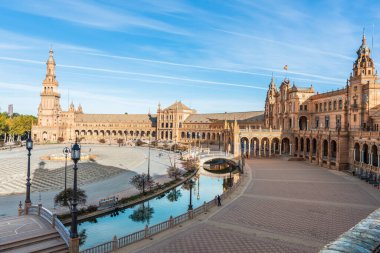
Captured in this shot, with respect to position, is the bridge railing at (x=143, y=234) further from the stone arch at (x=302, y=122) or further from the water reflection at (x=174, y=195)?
the stone arch at (x=302, y=122)

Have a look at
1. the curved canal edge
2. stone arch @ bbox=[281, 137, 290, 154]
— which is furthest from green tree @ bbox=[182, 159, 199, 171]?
stone arch @ bbox=[281, 137, 290, 154]

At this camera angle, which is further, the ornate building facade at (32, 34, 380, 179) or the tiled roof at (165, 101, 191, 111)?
the tiled roof at (165, 101, 191, 111)

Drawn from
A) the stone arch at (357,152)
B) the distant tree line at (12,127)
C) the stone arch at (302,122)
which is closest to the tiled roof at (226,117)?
the stone arch at (302,122)

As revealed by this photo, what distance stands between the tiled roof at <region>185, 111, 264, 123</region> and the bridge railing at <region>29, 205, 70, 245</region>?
91.0 m

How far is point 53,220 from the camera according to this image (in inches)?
766

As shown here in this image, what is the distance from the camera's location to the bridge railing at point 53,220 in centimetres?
1811

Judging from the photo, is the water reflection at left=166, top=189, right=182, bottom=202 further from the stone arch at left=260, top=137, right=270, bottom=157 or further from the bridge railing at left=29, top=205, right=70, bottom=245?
the stone arch at left=260, top=137, right=270, bottom=157

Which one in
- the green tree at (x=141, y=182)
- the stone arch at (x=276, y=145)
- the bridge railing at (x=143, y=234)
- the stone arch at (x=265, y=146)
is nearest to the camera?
the bridge railing at (x=143, y=234)

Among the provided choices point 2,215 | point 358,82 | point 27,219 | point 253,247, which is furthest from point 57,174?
point 358,82

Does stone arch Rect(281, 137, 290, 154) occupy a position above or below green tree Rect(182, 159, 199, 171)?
above

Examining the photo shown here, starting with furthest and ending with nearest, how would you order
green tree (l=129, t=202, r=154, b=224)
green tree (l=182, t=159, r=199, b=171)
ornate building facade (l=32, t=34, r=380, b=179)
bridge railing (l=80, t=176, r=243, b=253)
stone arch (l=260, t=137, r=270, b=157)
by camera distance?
stone arch (l=260, t=137, r=270, b=157) < green tree (l=182, t=159, r=199, b=171) < ornate building facade (l=32, t=34, r=380, b=179) < green tree (l=129, t=202, r=154, b=224) < bridge railing (l=80, t=176, r=243, b=253)

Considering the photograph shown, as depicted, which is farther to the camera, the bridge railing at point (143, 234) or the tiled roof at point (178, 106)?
the tiled roof at point (178, 106)

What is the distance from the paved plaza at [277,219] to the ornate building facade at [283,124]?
13.6 meters

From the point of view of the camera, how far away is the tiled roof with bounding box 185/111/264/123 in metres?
110
